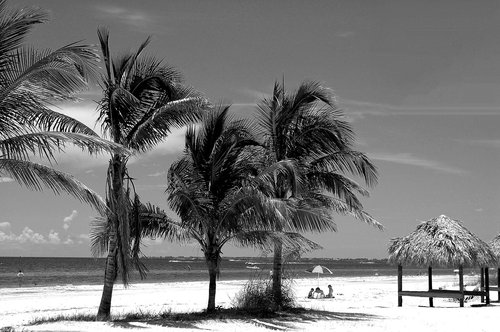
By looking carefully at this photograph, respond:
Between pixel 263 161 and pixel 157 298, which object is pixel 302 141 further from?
pixel 157 298

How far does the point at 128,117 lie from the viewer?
42.6ft

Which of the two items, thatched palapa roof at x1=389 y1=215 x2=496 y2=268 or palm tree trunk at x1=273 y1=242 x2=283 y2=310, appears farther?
thatched palapa roof at x1=389 y1=215 x2=496 y2=268

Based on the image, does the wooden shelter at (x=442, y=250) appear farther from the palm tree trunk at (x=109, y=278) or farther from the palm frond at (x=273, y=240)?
the palm tree trunk at (x=109, y=278)

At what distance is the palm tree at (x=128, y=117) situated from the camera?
1251 centimetres

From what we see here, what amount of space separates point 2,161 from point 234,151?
683cm

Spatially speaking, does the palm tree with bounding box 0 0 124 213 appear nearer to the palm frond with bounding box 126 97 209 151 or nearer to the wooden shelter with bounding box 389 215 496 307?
the palm frond with bounding box 126 97 209 151

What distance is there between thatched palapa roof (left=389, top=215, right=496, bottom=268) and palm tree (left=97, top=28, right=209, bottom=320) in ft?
29.6

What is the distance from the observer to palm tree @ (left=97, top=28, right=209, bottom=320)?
12508 millimetres

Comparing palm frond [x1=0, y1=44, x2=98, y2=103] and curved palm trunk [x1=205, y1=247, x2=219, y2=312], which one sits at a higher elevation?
palm frond [x1=0, y1=44, x2=98, y2=103]

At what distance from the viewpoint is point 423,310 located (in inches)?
701

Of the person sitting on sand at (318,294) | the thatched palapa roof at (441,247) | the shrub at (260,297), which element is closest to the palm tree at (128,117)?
the shrub at (260,297)

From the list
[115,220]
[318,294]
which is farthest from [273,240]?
[318,294]

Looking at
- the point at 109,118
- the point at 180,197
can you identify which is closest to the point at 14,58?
the point at 109,118

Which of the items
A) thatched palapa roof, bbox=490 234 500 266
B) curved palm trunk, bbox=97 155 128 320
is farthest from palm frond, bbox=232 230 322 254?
→ thatched palapa roof, bbox=490 234 500 266
